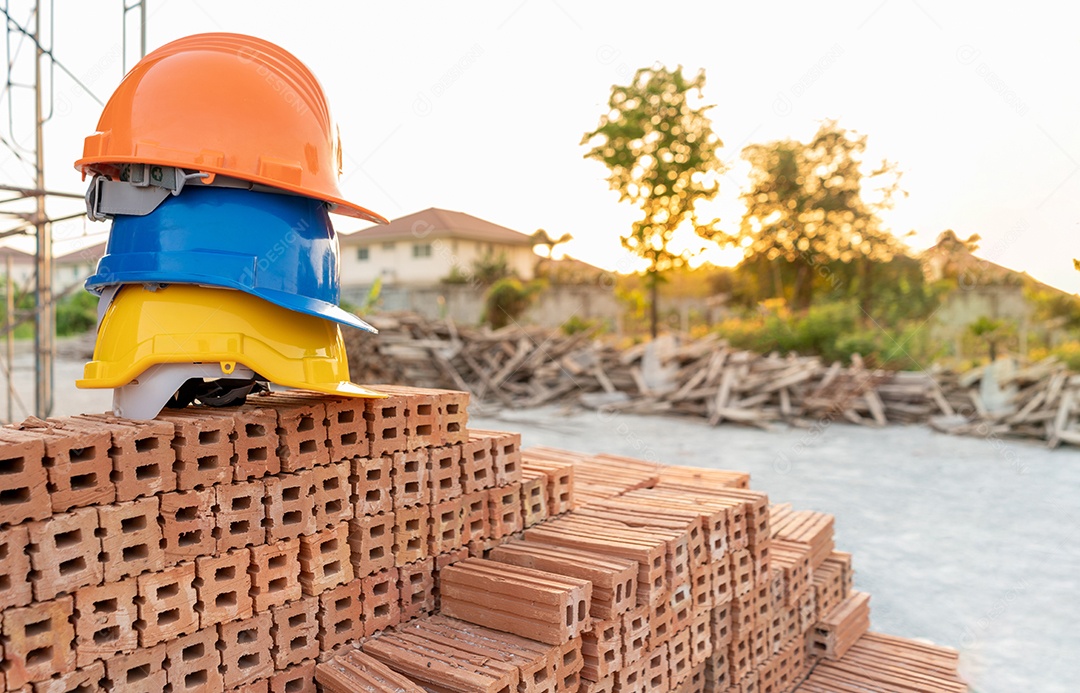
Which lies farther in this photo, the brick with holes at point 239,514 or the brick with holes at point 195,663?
the brick with holes at point 239,514

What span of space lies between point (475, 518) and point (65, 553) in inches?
86.8

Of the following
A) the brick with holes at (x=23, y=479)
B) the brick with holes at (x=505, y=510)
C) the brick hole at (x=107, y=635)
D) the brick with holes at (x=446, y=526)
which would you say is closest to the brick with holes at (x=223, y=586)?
the brick hole at (x=107, y=635)

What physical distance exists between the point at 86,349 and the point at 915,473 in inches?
1442

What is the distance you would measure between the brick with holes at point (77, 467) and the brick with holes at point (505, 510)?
2.17 m

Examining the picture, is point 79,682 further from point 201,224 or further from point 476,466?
point 476,466

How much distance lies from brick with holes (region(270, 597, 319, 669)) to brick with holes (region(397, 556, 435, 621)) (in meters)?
0.54

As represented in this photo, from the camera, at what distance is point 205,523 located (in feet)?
10.8

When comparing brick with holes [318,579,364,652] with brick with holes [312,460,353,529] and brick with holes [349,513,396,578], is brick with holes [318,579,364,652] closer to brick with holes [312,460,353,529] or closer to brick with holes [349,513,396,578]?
brick with holes [349,513,396,578]

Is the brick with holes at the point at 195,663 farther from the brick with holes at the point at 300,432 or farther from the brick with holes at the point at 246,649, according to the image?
the brick with holes at the point at 300,432

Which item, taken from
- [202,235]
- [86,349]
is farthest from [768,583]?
[86,349]

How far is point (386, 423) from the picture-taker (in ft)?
13.2

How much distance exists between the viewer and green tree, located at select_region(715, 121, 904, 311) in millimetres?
27844

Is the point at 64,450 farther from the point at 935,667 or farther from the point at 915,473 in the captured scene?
the point at 915,473

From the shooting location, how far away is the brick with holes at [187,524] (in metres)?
3.19
